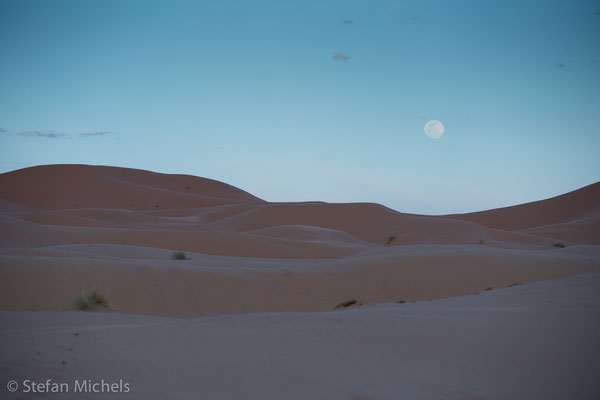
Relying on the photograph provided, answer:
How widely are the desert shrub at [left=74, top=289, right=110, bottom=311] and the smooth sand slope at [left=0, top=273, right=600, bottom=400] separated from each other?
6.10ft

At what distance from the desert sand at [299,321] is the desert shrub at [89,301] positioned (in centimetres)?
23

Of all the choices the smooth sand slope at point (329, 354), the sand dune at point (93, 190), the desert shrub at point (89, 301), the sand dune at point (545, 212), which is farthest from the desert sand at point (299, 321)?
the sand dune at point (545, 212)

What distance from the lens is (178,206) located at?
2172 inches

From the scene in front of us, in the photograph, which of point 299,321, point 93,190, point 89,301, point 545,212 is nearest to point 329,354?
point 299,321

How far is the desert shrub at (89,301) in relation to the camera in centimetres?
844

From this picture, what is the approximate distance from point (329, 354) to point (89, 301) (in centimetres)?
567

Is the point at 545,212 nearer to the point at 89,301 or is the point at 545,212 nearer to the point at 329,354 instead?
the point at 89,301

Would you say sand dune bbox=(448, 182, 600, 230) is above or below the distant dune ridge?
above

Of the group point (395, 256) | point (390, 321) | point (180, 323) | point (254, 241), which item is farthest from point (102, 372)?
point (254, 241)

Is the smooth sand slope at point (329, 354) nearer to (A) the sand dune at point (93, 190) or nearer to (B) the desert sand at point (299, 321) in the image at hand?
(B) the desert sand at point (299, 321)

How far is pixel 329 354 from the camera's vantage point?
4.54m

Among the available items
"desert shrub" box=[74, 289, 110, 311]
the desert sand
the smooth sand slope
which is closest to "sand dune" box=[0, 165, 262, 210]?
the desert sand

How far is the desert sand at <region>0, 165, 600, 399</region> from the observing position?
396 cm

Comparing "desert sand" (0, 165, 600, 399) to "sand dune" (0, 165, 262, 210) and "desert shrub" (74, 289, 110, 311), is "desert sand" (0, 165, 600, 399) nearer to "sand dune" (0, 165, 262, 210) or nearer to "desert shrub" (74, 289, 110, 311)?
"desert shrub" (74, 289, 110, 311)
